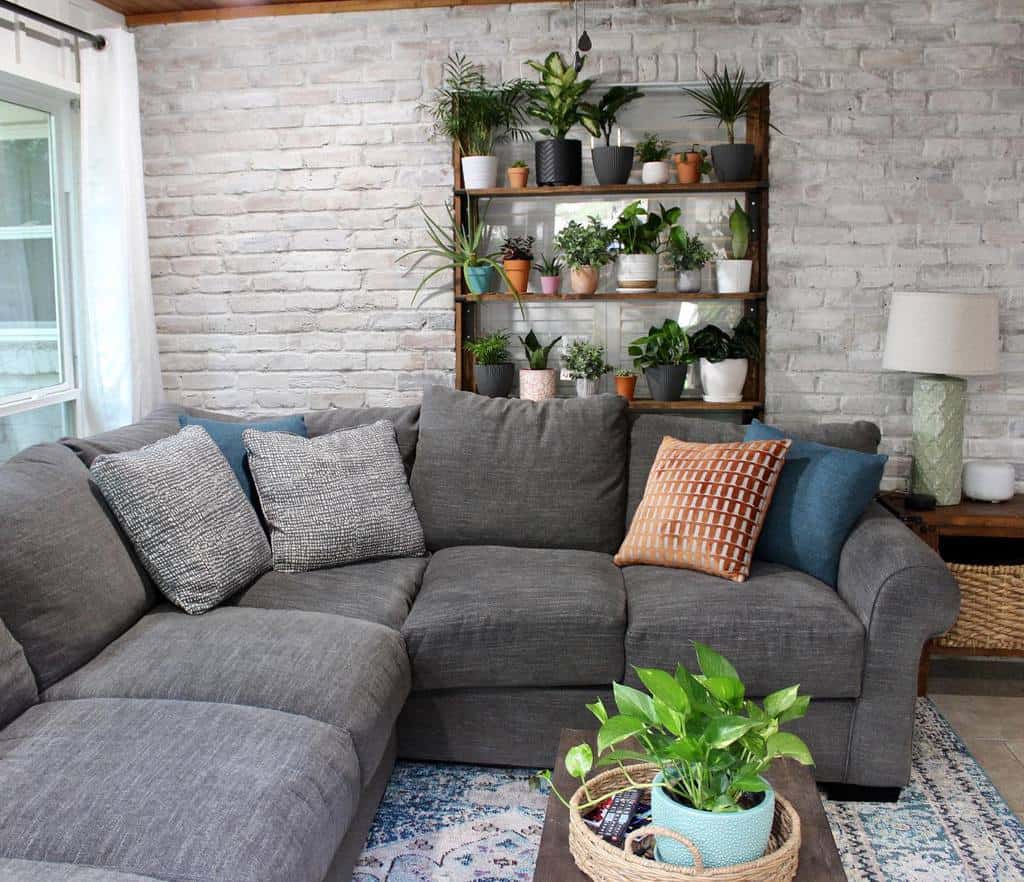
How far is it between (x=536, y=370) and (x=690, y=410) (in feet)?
1.88

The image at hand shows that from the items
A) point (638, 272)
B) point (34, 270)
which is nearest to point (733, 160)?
point (638, 272)

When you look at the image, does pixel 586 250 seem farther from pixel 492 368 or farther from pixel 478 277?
pixel 492 368

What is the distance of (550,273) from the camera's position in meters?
3.75

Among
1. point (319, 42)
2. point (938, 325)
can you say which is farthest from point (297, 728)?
point (319, 42)

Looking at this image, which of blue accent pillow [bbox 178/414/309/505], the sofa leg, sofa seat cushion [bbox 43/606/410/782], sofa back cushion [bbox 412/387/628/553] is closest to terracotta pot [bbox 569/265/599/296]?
sofa back cushion [bbox 412/387/628/553]

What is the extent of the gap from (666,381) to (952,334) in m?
0.93

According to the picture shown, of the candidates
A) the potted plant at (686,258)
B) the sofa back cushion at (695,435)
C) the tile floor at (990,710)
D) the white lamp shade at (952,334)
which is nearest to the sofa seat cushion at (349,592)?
the sofa back cushion at (695,435)

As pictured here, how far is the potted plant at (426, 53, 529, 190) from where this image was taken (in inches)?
143

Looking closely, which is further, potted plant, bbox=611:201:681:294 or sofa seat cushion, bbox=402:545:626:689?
potted plant, bbox=611:201:681:294

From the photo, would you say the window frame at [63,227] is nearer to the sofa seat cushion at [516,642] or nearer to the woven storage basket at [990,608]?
the sofa seat cushion at [516,642]

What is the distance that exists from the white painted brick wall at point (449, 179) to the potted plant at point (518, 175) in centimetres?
26

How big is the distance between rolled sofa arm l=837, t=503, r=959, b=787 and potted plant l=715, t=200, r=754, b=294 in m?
1.25

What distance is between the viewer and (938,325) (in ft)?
10.8

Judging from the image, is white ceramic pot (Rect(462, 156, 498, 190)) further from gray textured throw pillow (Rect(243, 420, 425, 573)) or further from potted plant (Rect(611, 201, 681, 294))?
gray textured throw pillow (Rect(243, 420, 425, 573))
